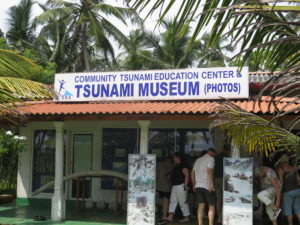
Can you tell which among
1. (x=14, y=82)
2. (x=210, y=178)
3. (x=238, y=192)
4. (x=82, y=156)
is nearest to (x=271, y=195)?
(x=238, y=192)

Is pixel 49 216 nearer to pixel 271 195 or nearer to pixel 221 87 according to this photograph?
pixel 221 87

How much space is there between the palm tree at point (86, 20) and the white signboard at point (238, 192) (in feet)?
58.3

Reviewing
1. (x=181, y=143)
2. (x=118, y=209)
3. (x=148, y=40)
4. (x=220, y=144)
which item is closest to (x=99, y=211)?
(x=118, y=209)

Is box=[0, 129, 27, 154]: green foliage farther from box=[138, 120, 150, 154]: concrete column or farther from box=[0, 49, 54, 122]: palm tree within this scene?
box=[0, 49, 54, 122]: palm tree

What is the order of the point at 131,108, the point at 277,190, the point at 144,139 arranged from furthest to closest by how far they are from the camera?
the point at 144,139 < the point at 131,108 < the point at 277,190

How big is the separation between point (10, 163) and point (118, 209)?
4.76 meters

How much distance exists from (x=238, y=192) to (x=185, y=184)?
171 cm

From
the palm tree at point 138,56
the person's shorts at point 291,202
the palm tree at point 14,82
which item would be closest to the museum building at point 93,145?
the person's shorts at point 291,202

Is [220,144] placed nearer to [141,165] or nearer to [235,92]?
[235,92]

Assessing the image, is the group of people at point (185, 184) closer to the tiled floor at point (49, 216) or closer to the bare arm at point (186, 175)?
the bare arm at point (186, 175)

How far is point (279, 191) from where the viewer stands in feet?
28.5

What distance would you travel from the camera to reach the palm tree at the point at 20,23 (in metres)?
29.7

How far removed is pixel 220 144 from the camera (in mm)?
11445

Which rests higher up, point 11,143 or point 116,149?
point 11,143
